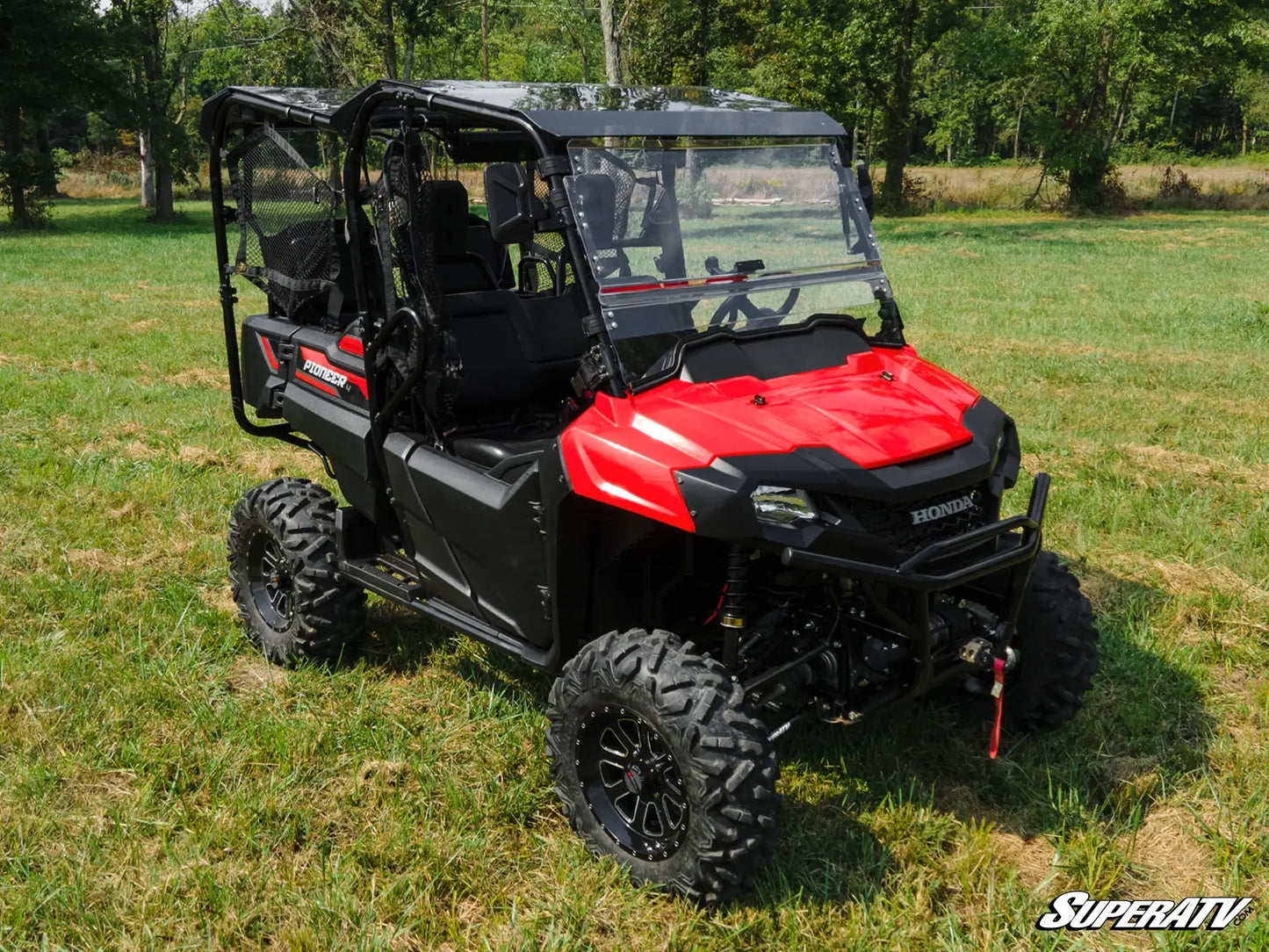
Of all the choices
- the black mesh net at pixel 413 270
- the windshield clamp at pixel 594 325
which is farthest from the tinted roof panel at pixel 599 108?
the windshield clamp at pixel 594 325

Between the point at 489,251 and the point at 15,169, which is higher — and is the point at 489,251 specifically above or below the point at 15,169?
below

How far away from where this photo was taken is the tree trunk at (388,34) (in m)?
29.0

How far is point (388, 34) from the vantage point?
28.9m

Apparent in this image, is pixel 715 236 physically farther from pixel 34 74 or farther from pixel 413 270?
pixel 34 74

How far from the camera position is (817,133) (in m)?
4.18

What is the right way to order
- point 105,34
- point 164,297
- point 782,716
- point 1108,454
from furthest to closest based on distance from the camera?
point 105,34
point 164,297
point 1108,454
point 782,716

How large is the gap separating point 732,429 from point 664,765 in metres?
0.96

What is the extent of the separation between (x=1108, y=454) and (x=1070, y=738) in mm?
3697

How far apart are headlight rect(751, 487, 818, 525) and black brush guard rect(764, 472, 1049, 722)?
0.09 m

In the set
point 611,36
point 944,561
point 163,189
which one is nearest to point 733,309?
point 944,561

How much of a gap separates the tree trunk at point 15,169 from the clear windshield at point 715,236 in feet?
89.9

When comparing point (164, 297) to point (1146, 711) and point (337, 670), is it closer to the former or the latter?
point (337, 670)

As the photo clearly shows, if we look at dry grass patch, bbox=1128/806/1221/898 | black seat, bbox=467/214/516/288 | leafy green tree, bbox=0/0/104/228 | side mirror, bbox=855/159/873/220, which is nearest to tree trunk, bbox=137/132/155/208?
leafy green tree, bbox=0/0/104/228

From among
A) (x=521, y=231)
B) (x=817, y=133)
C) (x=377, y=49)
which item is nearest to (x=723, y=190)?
(x=817, y=133)
